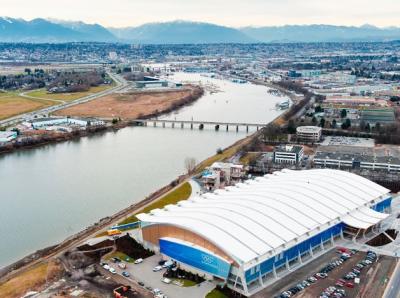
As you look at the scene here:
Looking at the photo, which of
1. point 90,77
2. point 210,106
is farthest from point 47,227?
point 90,77

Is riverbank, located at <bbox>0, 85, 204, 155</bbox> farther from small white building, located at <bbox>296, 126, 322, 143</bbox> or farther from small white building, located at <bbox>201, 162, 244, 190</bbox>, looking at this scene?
small white building, located at <bbox>296, 126, 322, 143</bbox>

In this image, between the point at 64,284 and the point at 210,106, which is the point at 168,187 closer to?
the point at 64,284

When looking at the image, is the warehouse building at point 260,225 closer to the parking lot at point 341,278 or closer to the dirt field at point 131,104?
the parking lot at point 341,278

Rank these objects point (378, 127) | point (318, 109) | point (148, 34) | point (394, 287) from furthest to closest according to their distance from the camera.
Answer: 1. point (148, 34)
2. point (318, 109)
3. point (378, 127)
4. point (394, 287)

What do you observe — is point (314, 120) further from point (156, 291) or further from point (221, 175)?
point (156, 291)

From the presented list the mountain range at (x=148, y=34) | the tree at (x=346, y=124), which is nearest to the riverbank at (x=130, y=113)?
the tree at (x=346, y=124)

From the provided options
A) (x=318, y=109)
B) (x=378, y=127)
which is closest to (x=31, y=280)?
(x=378, y=127)
